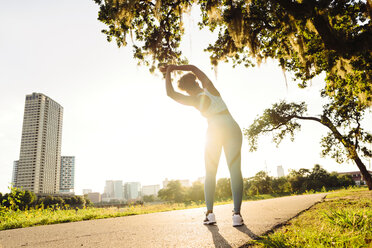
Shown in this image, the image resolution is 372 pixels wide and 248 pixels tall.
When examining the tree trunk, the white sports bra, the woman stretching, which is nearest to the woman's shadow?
the woman stretching

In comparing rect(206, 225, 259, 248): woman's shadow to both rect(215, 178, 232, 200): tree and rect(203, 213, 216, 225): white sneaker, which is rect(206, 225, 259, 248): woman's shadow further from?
rect(215, 178, 232, 200): tree

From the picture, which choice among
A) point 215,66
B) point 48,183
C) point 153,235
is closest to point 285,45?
point 215,66

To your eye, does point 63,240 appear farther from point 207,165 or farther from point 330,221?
point 330,221

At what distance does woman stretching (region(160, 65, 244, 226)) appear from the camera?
2.66 meters

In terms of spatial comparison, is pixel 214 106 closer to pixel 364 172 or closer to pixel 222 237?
pixel 222 237

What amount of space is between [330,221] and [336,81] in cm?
817

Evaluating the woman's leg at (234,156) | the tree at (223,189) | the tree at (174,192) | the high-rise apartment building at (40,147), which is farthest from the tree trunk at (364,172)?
the high-rise apartment building at (40,147)

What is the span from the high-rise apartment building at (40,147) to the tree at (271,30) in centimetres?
17570

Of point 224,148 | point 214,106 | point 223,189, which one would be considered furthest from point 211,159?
point 223,189

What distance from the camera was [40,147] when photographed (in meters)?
155

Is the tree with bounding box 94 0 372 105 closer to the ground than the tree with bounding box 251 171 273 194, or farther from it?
farther from it

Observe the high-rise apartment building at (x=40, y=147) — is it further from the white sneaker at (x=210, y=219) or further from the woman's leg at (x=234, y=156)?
the woman's leg at (x=234, y=156)

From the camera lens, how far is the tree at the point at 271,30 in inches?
179

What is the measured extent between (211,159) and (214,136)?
285 mm
